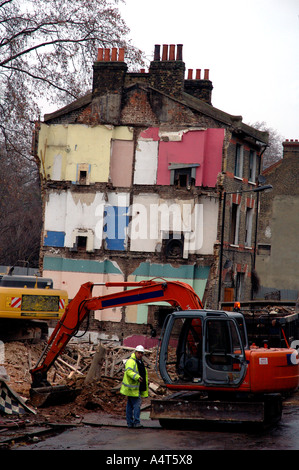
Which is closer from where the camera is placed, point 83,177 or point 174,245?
point 174,245

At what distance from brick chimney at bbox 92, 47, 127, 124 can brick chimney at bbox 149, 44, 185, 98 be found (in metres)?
1.37

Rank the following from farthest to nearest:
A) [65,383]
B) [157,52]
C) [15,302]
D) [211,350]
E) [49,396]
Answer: [157,52] < [65,383] < [15,302] < [49,396] < [211,350]

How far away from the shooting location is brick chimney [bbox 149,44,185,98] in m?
30.7

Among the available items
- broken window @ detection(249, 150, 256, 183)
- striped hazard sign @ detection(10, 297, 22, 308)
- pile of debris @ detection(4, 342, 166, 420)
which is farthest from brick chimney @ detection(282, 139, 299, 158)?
striped hazard sign @ detection(10, 297, 22, 308)

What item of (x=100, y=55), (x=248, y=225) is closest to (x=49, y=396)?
(x=100, y=55)

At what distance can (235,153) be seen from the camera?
3161cm

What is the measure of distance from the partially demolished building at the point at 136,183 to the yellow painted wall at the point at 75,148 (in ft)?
0.15

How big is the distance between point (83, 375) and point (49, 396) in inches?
162

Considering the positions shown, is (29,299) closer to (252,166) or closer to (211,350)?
(211,350)

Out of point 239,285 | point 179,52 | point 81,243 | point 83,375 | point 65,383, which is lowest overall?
point 65,383

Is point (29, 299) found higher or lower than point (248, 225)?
lower

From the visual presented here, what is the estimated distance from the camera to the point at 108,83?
3114 centimetres
